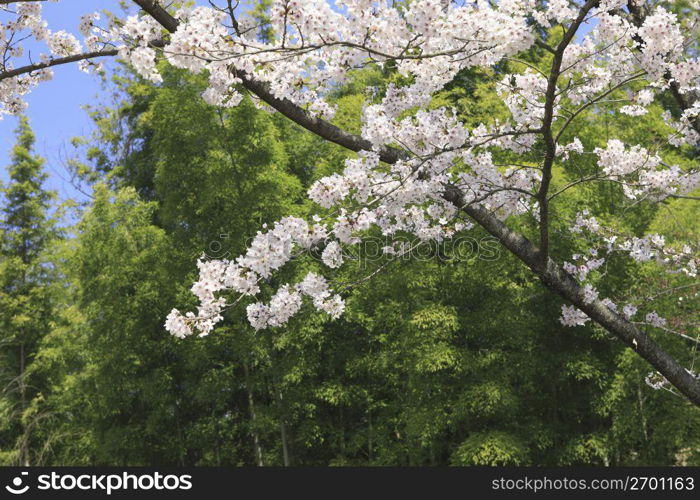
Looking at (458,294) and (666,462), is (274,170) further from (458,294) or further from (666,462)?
(666,462)

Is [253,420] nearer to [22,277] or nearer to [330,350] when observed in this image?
[330,350]

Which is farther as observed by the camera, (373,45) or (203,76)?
(203,76)

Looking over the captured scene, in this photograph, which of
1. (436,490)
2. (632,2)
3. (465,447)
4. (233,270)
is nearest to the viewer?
(233,270)

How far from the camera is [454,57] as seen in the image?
3672 mm

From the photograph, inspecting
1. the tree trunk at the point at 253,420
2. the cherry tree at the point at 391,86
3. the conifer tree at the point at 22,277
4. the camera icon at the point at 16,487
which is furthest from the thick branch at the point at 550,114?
the conifer tree at the point at 22,277

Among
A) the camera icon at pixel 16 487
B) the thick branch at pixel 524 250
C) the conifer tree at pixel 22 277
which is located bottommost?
the camera icon at pixel 16 487

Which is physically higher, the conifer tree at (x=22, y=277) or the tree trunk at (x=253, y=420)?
the conifer tree at (x=22, y=277)

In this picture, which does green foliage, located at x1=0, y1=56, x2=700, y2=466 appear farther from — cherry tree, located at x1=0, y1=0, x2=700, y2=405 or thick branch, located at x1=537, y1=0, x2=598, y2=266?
thick branch, located at x1=537, y1=0, x2=598, y2=266

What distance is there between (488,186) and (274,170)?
7.56 meters

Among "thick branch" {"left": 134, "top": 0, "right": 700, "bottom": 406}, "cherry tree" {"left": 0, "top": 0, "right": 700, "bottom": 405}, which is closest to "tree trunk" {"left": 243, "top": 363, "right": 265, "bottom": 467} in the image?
"cherry tree" {"left": 0, "top": 0, "right": 700, "bottom": 405}

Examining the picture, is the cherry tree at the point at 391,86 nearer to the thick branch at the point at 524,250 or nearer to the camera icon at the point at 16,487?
the thick branch at the point at 524,250

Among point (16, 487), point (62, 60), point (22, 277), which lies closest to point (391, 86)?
point (62, 60)

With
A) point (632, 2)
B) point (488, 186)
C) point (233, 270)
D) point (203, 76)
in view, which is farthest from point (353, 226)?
point (203, 76)

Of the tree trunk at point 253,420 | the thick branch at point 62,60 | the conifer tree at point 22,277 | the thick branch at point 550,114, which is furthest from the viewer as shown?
the conifer tree at point 22,277
